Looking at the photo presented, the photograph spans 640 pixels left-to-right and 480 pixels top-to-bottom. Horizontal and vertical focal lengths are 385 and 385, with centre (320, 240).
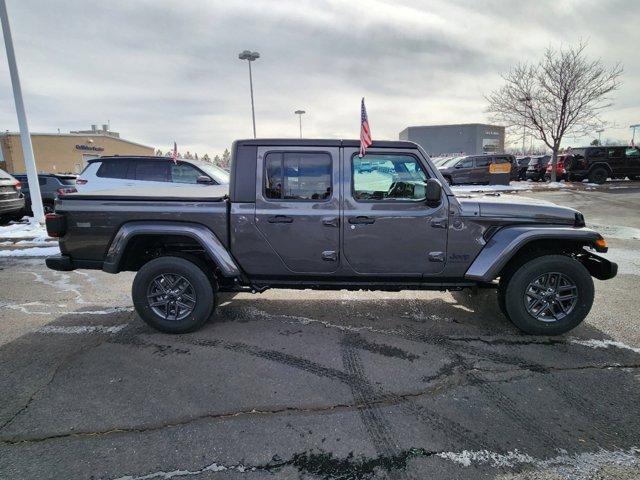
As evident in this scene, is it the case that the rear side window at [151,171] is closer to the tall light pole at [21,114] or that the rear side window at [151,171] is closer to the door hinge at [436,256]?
the tall light pole at [21,114]

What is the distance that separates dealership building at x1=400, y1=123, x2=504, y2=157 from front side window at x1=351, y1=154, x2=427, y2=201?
69999 mm

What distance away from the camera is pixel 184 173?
8.99m

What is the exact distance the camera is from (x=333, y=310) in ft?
15.4

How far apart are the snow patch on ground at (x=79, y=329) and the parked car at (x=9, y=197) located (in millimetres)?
7464

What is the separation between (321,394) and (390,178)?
219cm

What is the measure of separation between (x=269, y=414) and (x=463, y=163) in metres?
20.5

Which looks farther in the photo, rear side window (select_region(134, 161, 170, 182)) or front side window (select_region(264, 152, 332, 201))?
rear side window (select_region(134, 161, 170, 182))

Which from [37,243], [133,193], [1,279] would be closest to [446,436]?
[133,193]

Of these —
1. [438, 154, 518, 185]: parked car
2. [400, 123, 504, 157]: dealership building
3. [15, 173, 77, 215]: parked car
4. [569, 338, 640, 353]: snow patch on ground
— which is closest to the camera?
[569, 338, 640, 353]: snow patch on ground

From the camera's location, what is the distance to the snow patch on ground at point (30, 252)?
7.58 meters

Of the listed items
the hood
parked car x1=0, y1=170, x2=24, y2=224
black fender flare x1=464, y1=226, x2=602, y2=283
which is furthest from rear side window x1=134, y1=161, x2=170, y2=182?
black fender flare x1=464, y1=226, x2=602, y2=283

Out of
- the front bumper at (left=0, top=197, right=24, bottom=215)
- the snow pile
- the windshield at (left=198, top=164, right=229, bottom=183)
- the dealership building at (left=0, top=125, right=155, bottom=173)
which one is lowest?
the snow pile

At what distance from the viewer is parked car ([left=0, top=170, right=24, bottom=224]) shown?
9.58m

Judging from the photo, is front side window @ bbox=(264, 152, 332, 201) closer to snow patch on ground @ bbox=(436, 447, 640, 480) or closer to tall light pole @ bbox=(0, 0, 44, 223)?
snow patch on ground @ bbox=(436, 447, 640, 480)
